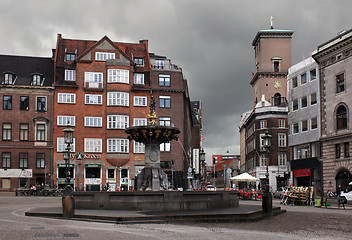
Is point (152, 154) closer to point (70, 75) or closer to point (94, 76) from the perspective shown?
point (94, 76)

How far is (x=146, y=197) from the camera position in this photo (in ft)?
77.5

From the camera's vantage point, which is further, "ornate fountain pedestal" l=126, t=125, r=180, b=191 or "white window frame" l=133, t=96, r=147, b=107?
"white window frame" l=133, t=96, r=147, b=107

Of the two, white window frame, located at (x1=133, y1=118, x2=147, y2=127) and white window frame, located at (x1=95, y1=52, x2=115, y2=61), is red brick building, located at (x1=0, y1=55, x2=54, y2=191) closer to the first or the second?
white window frame, located at (x1=95, y1=52, x2=115, y2=61)

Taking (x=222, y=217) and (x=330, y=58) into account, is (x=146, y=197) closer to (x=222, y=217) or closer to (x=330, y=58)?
(x=222, y=217)

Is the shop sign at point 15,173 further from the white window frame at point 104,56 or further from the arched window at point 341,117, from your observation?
the arched window at point 341,117

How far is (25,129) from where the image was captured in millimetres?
63469

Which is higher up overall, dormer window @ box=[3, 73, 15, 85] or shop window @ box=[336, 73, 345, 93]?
dormer window @ box=[3, 73, 15, 85]

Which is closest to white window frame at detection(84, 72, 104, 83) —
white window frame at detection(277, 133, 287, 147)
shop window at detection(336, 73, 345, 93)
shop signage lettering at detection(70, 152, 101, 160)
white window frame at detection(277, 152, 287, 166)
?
shop signage lettering at detection(70, 152, 101, 160)

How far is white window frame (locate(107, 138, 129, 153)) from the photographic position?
64375 millimetres

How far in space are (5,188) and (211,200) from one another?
4277 centimetres

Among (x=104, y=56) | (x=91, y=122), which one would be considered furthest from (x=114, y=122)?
(x=104, y=56)

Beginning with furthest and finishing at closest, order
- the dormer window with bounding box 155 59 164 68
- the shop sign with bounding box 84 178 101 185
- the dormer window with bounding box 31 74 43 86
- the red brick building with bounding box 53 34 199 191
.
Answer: the dormer window with bounding box 155 59 164 68 < the dormer window with bounding box 31 74 43 86 < the red brick building with bounding box 53 34 199 191 < the shop sign with bounding box 84 178 101 185

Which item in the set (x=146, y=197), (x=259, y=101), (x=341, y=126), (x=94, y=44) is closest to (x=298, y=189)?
(x=341, y=126)

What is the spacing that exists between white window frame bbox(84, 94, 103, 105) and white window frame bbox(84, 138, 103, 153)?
4.88 metres
